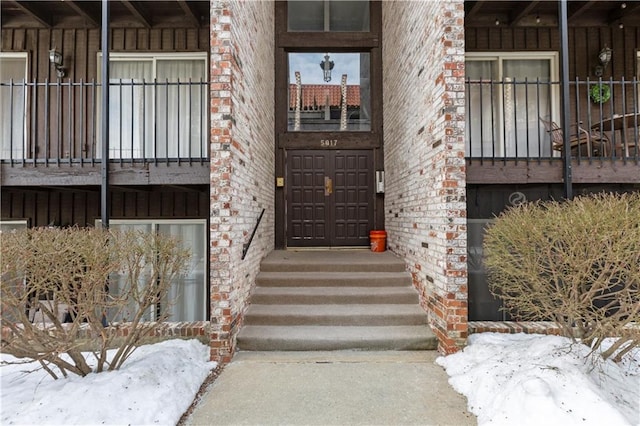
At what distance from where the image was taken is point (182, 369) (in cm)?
282

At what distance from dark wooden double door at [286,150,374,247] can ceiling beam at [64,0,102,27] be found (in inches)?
147

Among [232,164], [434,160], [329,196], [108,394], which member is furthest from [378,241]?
[108,394]

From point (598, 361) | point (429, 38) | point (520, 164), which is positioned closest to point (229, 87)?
point (429, 38)

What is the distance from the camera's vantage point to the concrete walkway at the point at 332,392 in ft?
7.77

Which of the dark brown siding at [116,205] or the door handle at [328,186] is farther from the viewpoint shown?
the door handle at [328,186]

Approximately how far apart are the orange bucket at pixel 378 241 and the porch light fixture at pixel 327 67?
3.10m

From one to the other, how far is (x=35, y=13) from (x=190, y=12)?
2.45m

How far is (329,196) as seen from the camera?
20.1ft

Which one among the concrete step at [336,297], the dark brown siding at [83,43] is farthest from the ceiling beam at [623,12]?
the dark brown siding at [83,43]

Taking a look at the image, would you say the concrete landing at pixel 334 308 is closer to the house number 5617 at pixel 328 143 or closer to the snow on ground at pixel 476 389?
the snow on ground at pixel 476 389

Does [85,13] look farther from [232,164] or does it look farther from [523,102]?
[523,102]

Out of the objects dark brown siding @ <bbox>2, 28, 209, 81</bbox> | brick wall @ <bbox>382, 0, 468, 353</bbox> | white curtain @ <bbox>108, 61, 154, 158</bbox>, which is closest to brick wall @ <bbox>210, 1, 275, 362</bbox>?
dark brown siding @ <bbox>2, 28, 209, 81</bbox>

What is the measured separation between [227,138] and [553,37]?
19.5ft

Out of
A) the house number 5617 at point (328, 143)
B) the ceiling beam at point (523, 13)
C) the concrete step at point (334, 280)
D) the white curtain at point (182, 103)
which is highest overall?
the ceiling beam at point (523, 13)
